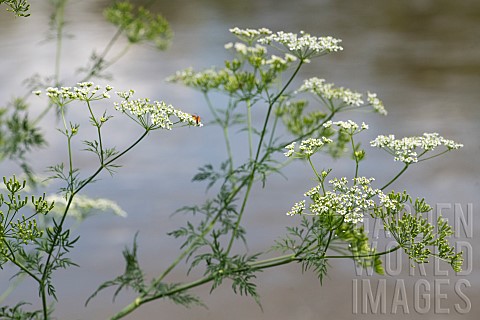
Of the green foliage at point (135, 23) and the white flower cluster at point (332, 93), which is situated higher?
the green foliage at point (135, 23)

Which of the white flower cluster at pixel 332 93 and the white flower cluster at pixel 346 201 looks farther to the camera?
the white flower cluster at pixel 332 93

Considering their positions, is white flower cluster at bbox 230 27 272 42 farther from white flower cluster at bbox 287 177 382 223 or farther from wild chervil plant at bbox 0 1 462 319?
white flower cluster at bbox 287 177 382 223

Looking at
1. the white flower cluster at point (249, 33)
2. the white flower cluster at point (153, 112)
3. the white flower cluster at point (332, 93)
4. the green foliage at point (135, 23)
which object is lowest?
the white flower cluster at point (153, 112)

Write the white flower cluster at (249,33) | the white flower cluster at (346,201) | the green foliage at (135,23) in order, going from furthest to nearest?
the green foliage at (135,23), the white flower cluster at (249,33), the white flower cluster at (346,201)

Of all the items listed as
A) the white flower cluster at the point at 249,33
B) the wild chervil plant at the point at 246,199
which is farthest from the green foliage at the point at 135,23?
the white flower cluster at the point at 249,33

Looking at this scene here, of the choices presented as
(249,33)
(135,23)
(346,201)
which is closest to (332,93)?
(249,33)

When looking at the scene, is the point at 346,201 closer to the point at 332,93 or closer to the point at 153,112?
the point at 153,112

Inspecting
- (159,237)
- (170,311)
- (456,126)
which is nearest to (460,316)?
(170,311)

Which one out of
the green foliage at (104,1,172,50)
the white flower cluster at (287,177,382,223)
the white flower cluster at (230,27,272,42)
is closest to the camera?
the white flower cluster at (287,177,382,223)

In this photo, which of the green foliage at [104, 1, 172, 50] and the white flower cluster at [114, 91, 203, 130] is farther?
the green foliage at [104, 1, 172, 50]

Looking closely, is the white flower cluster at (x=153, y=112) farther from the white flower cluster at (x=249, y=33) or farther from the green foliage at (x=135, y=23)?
the green foliage at (x=135, y=23)

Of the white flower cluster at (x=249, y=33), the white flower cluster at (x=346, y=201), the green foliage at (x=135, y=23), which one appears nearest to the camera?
the white flower cluster at (x=346, y=201)

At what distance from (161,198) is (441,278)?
72 cm

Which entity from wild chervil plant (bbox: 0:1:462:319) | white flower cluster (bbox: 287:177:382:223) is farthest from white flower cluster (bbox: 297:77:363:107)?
white flower cluster (bbox: 287:177:382:223)
